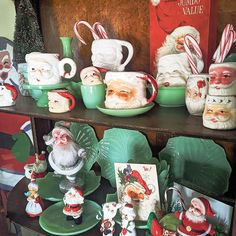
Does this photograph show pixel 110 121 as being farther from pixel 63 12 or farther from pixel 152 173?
pixel 63 12

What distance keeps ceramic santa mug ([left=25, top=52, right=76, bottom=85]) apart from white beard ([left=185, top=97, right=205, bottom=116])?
299mm

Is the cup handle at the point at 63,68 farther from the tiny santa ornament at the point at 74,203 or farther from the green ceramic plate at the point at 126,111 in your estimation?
the tiny santa ornament at the point at 74,203

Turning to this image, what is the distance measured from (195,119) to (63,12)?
56 centimetres

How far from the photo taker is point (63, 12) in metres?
0.92

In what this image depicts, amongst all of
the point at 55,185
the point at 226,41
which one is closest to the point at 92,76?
the point at 226,41

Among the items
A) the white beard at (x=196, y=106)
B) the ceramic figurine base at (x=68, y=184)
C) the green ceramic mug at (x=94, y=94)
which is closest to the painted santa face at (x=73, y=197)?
the ceramic figurine base at (x=68, y=184)

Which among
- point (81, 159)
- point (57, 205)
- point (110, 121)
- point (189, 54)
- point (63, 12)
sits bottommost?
point (57, 205)

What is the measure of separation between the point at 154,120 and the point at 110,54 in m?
0.22

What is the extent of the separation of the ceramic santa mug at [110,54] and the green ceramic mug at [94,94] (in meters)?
0.07

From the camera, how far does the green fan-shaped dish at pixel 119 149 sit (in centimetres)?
87

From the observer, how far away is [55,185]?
3.04 feet

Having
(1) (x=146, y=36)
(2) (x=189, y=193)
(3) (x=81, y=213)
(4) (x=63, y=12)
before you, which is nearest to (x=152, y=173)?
(2) (x=189, y=193)

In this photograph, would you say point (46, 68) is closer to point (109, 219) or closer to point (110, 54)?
point (110, 54)

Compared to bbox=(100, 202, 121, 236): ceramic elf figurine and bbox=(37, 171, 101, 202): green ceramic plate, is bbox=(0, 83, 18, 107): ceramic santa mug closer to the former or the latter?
bbox=(37, 171, 101, 202): green ceramic plate
